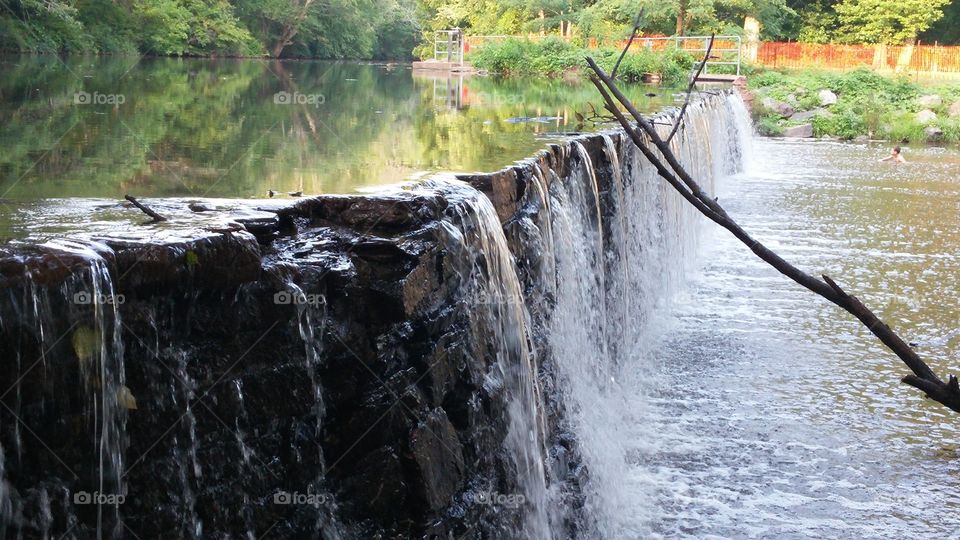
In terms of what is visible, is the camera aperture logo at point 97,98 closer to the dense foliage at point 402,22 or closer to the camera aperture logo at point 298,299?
the camera aperture logo at point 298,299

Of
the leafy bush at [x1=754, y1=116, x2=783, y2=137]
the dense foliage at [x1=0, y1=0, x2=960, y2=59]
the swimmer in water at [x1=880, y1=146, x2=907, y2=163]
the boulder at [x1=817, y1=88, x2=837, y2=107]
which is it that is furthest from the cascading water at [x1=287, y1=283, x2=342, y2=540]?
the boulder at [x1=817, y1=88, x2=837, y2=107]

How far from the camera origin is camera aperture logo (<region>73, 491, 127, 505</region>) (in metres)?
3.79

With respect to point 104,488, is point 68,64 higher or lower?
higher

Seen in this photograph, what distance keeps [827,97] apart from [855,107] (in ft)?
5.81

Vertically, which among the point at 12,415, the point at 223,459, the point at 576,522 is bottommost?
the point at 576,522

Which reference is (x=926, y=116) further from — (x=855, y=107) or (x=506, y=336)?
(x=506, y=336)

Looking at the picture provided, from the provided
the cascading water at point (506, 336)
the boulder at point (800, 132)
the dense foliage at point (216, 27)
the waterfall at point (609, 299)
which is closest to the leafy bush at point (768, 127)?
the boulder at point (800, 132)

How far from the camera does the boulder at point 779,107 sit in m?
35.5

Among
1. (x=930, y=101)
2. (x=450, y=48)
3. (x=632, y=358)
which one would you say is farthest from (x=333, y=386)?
(x=450, y=48)

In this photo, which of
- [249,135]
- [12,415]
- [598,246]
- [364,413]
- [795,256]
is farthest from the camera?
[795,256]

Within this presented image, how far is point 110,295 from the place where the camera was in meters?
3.88

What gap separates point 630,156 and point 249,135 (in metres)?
4.60

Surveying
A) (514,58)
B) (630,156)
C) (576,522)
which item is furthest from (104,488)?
(514,58)

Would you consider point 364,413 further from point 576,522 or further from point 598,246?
point 598,246
